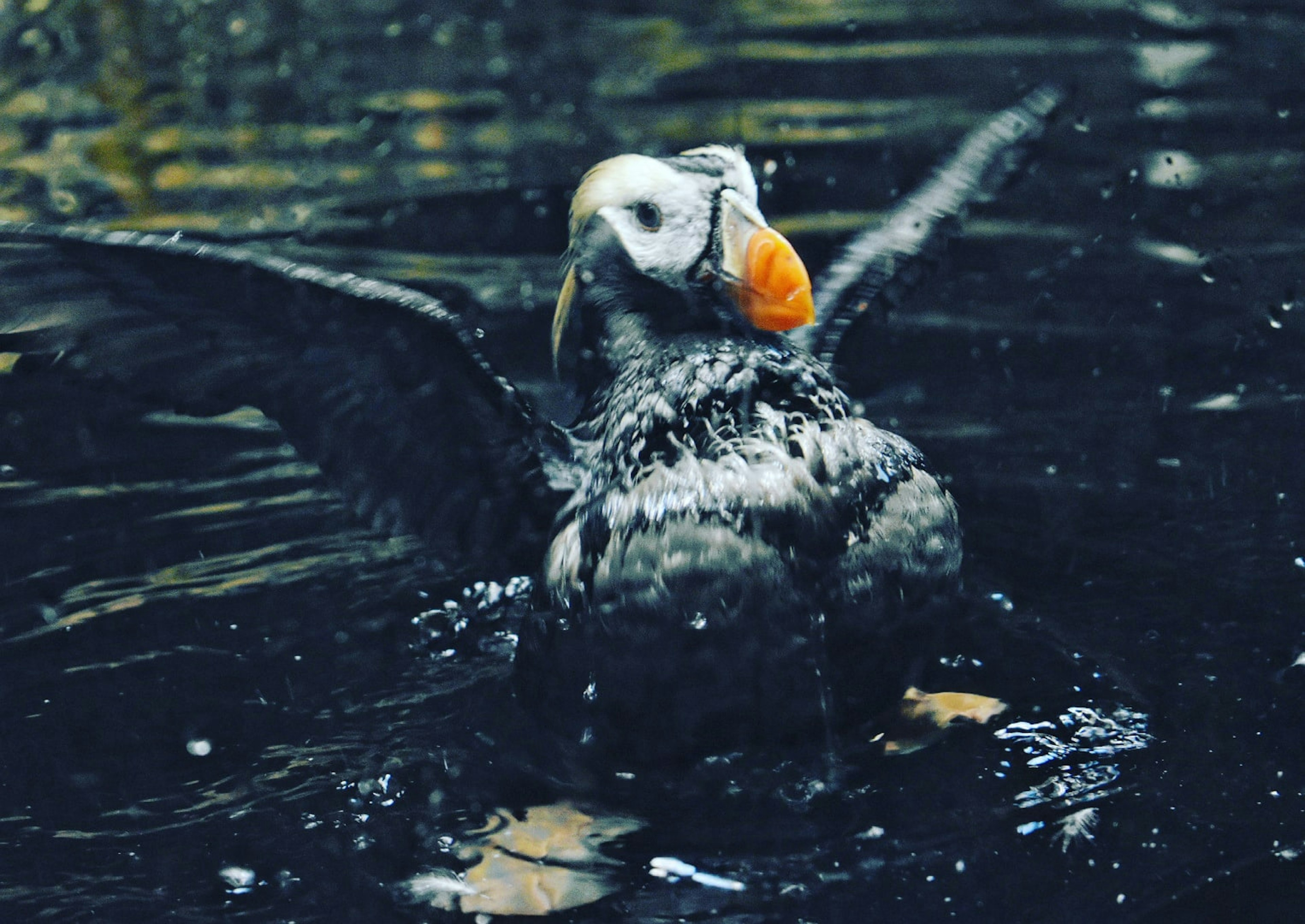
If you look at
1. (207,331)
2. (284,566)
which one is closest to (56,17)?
(284,566)

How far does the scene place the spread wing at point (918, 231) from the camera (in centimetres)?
310

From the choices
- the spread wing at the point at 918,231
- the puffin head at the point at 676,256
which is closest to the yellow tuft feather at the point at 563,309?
the puffin head at the point at 676,256

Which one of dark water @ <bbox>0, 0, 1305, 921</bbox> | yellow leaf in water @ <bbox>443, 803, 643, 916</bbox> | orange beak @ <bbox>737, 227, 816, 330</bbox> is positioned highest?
orange beak @ <bbox>737, 227, 816, 330</bbox>

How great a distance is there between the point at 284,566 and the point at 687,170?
136 centimetres

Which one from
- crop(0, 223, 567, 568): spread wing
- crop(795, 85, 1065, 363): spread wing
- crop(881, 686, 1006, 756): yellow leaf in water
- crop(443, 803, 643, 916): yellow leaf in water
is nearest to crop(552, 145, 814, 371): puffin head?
crop(0, 223, 567, 568): spread wing

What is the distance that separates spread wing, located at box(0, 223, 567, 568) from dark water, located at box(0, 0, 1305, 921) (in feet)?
1.16

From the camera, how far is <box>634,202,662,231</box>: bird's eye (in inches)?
97.3

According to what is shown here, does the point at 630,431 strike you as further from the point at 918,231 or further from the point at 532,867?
the point at 918,231

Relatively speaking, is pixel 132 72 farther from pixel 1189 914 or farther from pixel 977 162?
pixel 1189 914

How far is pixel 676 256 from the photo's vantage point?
2.45 m

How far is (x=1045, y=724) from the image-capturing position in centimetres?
237

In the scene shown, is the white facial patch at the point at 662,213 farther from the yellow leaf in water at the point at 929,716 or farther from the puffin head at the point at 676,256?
the yellow leaf in water at the point at 929,716

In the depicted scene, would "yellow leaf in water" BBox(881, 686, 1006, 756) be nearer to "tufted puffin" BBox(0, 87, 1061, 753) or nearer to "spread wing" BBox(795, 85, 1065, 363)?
"tufted puffin" BBox(0, 87, 1061, 753)

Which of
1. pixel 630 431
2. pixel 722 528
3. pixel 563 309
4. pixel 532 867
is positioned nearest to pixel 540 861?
pixel 532 867
